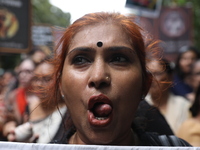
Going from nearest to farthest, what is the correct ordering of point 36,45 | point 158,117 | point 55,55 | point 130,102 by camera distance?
1. point 130,102
2. point 55,55
3. point 158,117
4. point 36,45

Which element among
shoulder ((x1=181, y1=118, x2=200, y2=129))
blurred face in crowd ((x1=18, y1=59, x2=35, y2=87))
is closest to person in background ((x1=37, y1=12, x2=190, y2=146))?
shoulder ((x1=181, y1=118, x2=200, y2=129))

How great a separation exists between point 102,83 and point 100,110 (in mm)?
120

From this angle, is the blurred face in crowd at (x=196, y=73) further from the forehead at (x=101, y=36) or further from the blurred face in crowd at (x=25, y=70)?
the forehead at (x=101, y=36)

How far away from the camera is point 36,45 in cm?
799

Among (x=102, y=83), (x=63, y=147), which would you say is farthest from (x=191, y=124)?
(x=63, y=147)

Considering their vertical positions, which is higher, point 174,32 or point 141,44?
point 141,44

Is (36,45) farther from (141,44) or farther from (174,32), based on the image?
(141,44)

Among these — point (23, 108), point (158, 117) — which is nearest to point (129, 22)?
point (158, 117)

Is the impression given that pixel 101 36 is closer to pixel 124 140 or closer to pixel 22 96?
pixel 124 140

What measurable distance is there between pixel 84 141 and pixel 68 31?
548mm

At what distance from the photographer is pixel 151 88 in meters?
1.99

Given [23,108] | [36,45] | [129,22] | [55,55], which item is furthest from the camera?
[36,45]

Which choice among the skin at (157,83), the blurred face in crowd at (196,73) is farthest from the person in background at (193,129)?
the skin at (157,83)

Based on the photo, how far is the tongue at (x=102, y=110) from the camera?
1.37 metres
